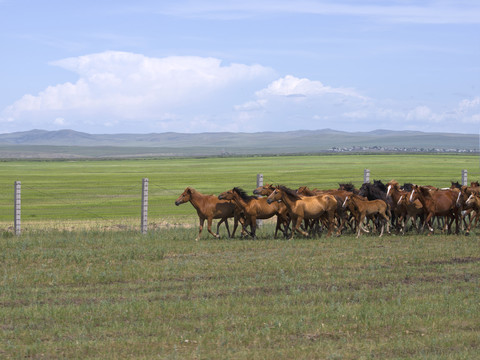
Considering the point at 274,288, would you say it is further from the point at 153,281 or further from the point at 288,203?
the point at 288,203

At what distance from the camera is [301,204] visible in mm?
21578

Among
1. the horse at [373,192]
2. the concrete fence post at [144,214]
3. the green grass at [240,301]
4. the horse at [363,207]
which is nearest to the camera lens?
the green grass at [240,301]

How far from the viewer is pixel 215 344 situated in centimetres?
943

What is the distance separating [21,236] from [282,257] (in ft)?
30.5

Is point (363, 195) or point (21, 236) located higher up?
point (363, 195)

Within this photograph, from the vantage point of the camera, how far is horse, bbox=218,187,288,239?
70.9 ft

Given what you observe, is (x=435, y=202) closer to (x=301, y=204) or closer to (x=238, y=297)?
(x=301, y=204)

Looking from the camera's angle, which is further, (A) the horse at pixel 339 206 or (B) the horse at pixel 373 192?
(B) the horse at pixel 373 192

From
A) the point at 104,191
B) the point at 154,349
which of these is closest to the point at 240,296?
the point at 154,349

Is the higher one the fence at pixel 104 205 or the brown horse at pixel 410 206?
the brown horse at pixel 410 206

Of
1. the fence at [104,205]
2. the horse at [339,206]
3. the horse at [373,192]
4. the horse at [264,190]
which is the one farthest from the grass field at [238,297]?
the fence at [104,205]

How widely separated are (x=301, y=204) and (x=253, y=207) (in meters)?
1.46

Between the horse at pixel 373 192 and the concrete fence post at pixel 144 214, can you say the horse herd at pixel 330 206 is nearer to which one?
the horse at pixel 373 192

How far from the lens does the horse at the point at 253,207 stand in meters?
21.6
